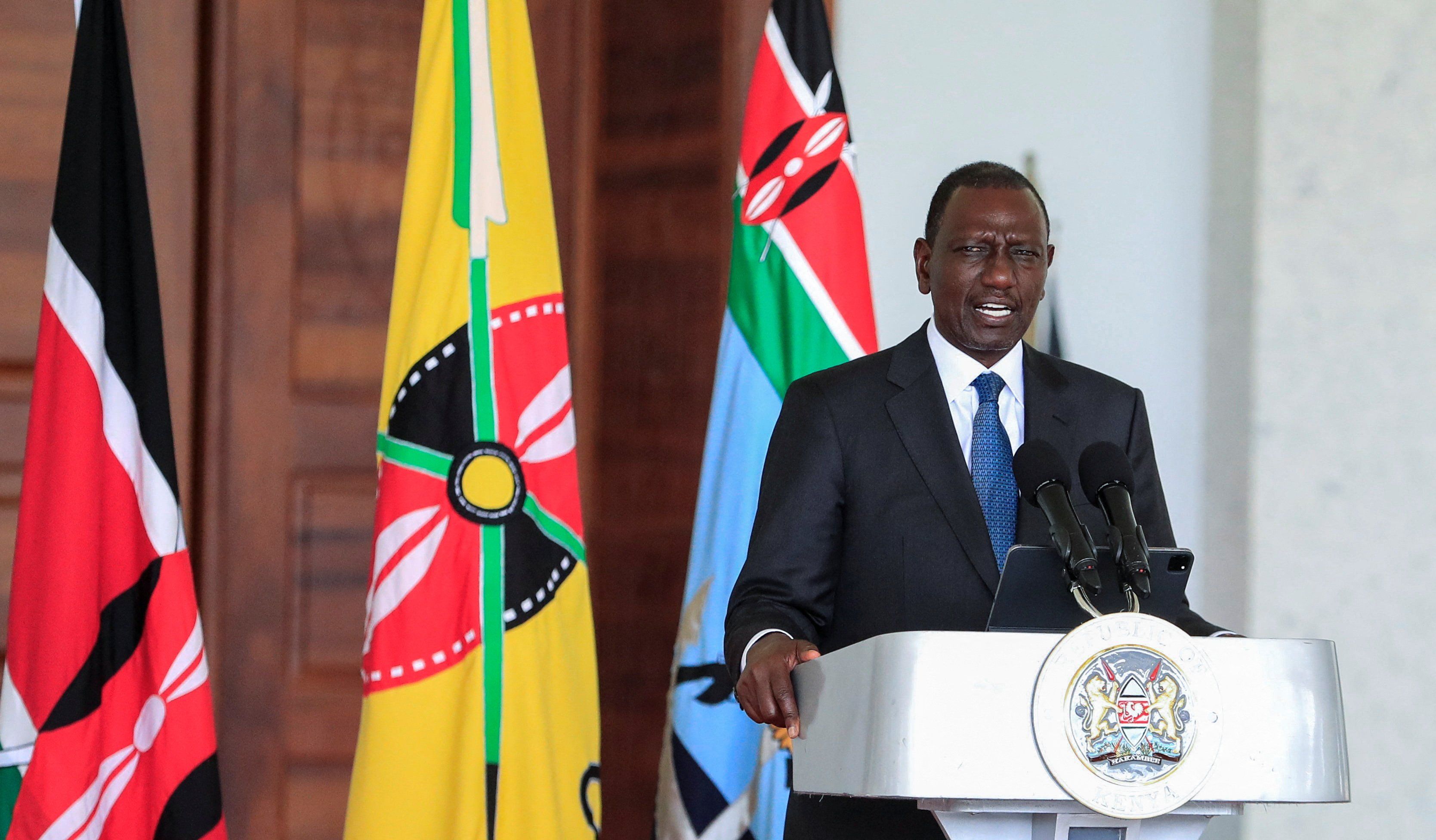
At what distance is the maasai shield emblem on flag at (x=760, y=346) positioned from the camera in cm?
275

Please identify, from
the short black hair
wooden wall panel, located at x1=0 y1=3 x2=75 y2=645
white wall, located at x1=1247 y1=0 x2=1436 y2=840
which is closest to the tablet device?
the short black hair

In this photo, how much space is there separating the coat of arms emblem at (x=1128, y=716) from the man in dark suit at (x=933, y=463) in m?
0.47

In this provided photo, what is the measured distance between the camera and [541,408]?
268 centimetres

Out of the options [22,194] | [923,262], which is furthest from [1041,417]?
[22,194]

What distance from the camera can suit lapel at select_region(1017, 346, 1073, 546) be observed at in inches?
64.6

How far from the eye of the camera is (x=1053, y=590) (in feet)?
4.09

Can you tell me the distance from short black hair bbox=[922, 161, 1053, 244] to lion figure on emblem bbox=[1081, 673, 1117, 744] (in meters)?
0.77

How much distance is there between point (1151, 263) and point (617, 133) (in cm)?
140

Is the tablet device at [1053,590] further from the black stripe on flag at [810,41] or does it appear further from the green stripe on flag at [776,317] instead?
the black stripe on flag at [810,41]

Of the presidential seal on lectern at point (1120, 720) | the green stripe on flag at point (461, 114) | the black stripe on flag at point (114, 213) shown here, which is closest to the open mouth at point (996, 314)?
the presidential seal on lectern at point (1120, 720)

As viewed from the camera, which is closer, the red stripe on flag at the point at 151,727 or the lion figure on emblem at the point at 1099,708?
the lion figure on emblem at the point at 1099,708

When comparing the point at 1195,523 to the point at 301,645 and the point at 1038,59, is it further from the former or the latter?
the point at 301,645

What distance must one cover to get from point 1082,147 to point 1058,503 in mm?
2509

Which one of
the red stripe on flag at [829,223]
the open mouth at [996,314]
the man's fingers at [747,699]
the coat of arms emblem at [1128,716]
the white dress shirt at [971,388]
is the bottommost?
the man's fingers at [747,699]
